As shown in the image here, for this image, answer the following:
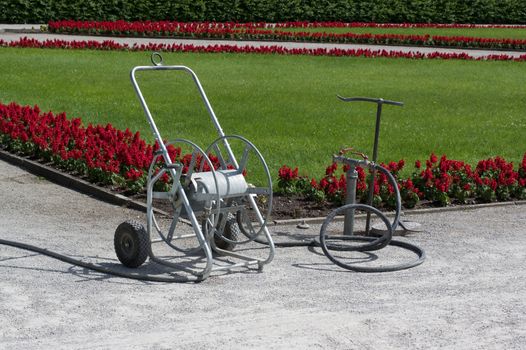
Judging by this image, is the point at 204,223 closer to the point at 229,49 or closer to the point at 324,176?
the point at 324,176

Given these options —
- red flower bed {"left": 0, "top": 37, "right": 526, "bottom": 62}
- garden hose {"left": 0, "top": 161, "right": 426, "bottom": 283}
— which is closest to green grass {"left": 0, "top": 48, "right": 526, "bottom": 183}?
red flower bed {"left": 0, "top": 37, "right": 526, "bottom": 62}

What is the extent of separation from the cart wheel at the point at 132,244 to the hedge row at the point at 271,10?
29.2 m

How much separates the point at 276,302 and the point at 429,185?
3939mm

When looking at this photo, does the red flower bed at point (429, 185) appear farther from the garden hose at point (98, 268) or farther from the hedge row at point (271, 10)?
the hedge row at point (271, 10)

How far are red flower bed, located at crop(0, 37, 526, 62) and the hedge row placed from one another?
830 centimetres

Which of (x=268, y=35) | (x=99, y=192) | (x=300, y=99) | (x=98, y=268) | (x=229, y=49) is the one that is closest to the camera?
(x=98, y=268)

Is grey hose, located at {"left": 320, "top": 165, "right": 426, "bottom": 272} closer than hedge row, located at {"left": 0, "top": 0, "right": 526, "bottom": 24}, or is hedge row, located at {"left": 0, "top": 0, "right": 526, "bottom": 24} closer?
grey hose, located at {"left": 320, "top": 165, "right": 426, "bottom": 272}

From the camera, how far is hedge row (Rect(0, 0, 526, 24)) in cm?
3569

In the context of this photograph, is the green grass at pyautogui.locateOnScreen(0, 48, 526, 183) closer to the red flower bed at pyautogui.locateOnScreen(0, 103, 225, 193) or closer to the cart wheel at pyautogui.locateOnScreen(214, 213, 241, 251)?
the red flower bed at pyautogui.locateOnScreen(0, 103, 225, 193)

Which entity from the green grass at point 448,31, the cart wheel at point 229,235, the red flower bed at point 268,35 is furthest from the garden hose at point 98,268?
the green grass at point 448,31

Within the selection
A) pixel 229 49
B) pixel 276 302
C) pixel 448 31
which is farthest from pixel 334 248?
pixel 448 31

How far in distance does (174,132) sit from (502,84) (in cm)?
1014

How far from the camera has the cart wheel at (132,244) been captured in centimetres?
729

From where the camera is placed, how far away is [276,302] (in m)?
6.61
